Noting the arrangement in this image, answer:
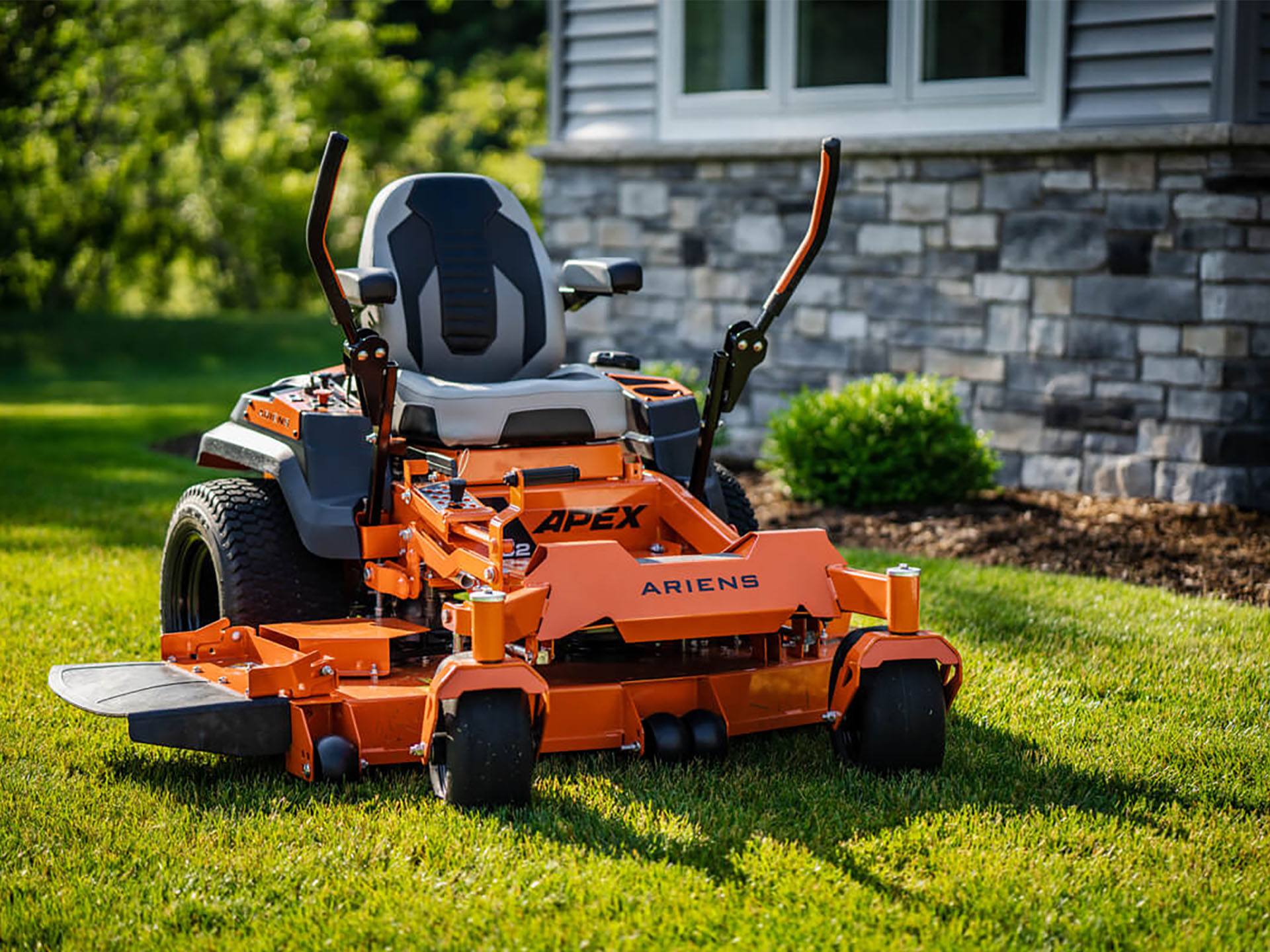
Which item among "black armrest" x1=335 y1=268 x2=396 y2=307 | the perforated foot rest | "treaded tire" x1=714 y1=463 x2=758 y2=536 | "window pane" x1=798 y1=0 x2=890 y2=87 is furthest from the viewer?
"window pane" x1=798 y1=0 x2=890 y2=87

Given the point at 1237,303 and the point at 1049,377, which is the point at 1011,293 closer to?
the point at 1049,377

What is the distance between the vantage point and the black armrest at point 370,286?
4469mm

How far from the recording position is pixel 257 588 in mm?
4551

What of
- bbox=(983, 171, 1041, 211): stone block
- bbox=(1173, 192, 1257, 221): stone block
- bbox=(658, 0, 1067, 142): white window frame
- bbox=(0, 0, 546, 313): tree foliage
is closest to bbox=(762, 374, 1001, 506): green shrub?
bbox=(983, 171, 1041, 211): stone block

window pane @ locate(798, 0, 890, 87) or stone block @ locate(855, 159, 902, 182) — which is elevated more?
window pane @ locate(798, 0, 890, 87)

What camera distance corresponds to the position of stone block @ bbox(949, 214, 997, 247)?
26.4 ft

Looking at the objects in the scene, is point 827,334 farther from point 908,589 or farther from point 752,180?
point 908,589

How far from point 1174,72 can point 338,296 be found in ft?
15.4

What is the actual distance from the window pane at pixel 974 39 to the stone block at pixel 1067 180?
1.84 feet

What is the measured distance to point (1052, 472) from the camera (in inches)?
312

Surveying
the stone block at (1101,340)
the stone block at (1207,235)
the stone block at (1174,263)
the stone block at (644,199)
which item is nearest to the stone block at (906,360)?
the stone block at (1101,340)

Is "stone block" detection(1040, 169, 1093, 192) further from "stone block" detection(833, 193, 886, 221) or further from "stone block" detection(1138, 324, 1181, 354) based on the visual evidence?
"stone block" detection(833, 193, 886, 221)

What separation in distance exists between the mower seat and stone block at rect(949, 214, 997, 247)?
3542 millimetres

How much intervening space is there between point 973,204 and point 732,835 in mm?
5263
